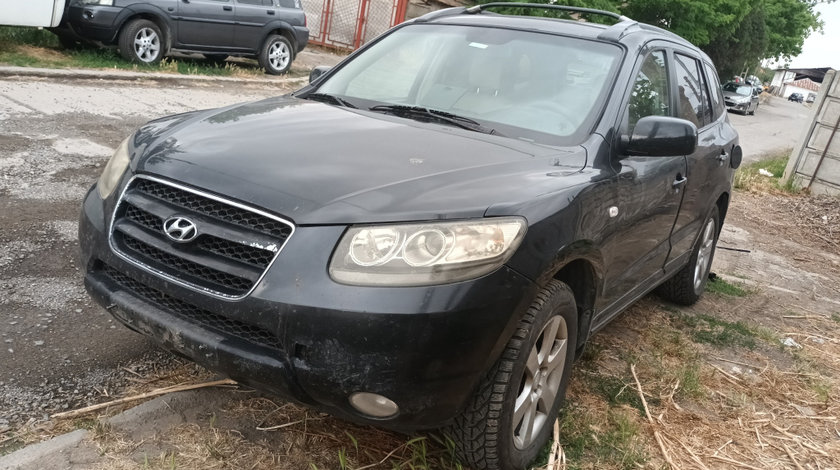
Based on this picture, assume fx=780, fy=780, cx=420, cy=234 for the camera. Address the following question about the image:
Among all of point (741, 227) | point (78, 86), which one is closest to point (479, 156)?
point (741, 227)

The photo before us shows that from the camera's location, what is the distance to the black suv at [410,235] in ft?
7.79

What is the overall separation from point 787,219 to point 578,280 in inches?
336

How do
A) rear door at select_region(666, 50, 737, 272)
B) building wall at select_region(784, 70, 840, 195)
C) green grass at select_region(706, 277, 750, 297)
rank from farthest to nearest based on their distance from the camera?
building wall at select_region(784, 70, 840, 195)
green grass at select_region(706, 277, 750, 297)
rear door at select_region(666, 50, 737, 272)

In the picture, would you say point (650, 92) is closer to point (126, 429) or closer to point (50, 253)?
point (126, 429)

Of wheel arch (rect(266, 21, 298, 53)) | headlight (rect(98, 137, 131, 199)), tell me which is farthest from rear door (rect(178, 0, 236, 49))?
headlight (rect(98, 137, 131, 199))

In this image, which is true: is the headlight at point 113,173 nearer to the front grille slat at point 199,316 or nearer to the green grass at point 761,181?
the front grille slat at point 199,316

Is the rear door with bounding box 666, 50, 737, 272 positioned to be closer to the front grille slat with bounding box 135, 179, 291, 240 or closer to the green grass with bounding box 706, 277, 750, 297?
the green grass with bounding box 706, 277, 750, 297

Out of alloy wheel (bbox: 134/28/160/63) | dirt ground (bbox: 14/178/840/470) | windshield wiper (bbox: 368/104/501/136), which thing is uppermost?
windshield wiper (bbox: 368/104/501/136)

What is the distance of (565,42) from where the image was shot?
3.88m

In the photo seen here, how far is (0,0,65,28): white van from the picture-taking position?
400 inches

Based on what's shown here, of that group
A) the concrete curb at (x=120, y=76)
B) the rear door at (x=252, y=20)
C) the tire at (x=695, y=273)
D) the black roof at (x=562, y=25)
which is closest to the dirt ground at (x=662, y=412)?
the tire at (x=695, y=273)

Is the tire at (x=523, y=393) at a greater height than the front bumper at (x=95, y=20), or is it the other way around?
the tire at (x=523, y=393)

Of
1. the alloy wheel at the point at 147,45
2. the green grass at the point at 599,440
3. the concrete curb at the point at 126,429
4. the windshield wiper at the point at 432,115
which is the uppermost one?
the windshield wiper at the point at 432,115

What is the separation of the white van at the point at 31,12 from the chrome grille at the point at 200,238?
8.94 metres
